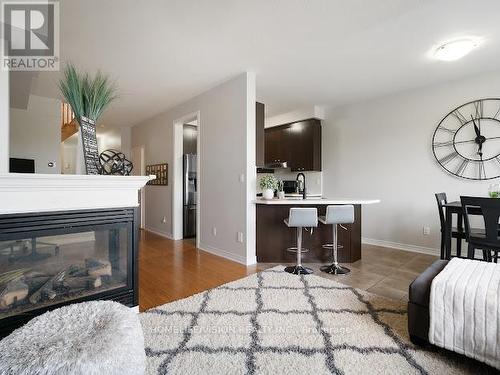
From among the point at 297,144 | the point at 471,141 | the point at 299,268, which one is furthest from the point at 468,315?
the point at 297,144

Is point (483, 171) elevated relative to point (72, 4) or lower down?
lower down

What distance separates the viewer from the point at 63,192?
64.4 inches

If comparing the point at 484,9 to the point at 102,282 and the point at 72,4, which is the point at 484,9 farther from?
the point at 102,282

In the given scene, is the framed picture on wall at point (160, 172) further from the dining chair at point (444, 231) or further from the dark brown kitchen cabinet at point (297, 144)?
Result: the dining chair at point (444, 231)

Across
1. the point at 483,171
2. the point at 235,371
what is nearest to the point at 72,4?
the point at 235,371

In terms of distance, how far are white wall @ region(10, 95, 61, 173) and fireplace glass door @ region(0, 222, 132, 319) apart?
3520 millimetres

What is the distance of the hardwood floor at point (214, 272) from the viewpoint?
7.97 ft

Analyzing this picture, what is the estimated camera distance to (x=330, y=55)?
2951mm

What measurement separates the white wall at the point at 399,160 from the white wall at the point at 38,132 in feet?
16.4

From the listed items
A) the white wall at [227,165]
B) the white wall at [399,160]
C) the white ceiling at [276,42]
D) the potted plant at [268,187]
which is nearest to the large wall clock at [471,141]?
the white wall at [399,160]

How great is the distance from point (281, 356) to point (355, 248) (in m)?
2.29

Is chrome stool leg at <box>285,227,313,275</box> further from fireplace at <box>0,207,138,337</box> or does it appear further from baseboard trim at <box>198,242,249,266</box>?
fireplace at <box>0,207,138,337</box>

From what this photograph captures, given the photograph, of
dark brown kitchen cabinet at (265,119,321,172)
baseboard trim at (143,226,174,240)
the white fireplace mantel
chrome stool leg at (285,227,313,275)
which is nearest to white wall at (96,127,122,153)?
baseboard trim at (143,226,174,240)

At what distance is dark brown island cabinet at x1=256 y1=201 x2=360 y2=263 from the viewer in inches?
134
